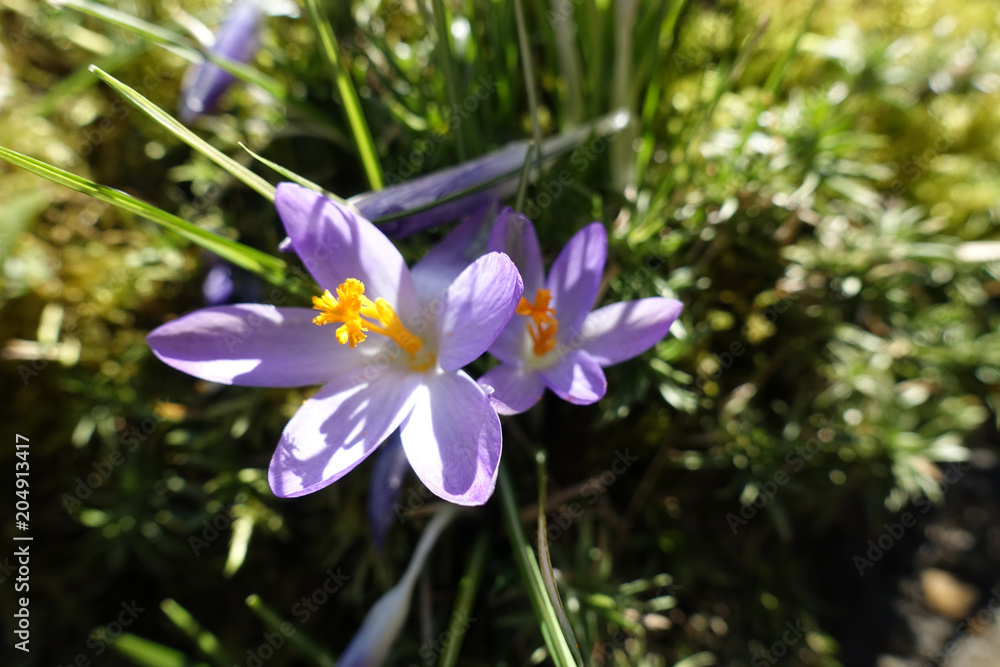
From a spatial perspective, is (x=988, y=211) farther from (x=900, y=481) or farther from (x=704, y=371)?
(x=704, y=371)

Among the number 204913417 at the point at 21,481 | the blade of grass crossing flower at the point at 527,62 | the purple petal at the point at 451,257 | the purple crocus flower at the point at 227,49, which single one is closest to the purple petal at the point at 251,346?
the purple petal at the point at 451,257

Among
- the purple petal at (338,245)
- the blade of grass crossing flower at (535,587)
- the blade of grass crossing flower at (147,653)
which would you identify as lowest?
the blade of grass crossing flower at (147,653)

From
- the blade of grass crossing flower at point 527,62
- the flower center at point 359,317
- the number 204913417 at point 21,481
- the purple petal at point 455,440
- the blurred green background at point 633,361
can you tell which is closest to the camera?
the purple petal at point 455,440

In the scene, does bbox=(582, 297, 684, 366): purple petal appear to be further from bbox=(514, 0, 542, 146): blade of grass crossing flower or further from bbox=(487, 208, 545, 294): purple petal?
bbox=(514, 0, 542, 146): blade of grass crossing flower

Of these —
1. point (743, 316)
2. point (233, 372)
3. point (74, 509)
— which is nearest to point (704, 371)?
point (743, 316)

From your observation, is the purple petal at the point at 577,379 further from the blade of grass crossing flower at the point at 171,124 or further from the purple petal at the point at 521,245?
the blade of grass crossing flower at the point at 171,124

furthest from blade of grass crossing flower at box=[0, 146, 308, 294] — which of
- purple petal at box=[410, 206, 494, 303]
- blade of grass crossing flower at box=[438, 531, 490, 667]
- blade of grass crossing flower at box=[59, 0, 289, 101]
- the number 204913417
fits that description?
the number 204913417
